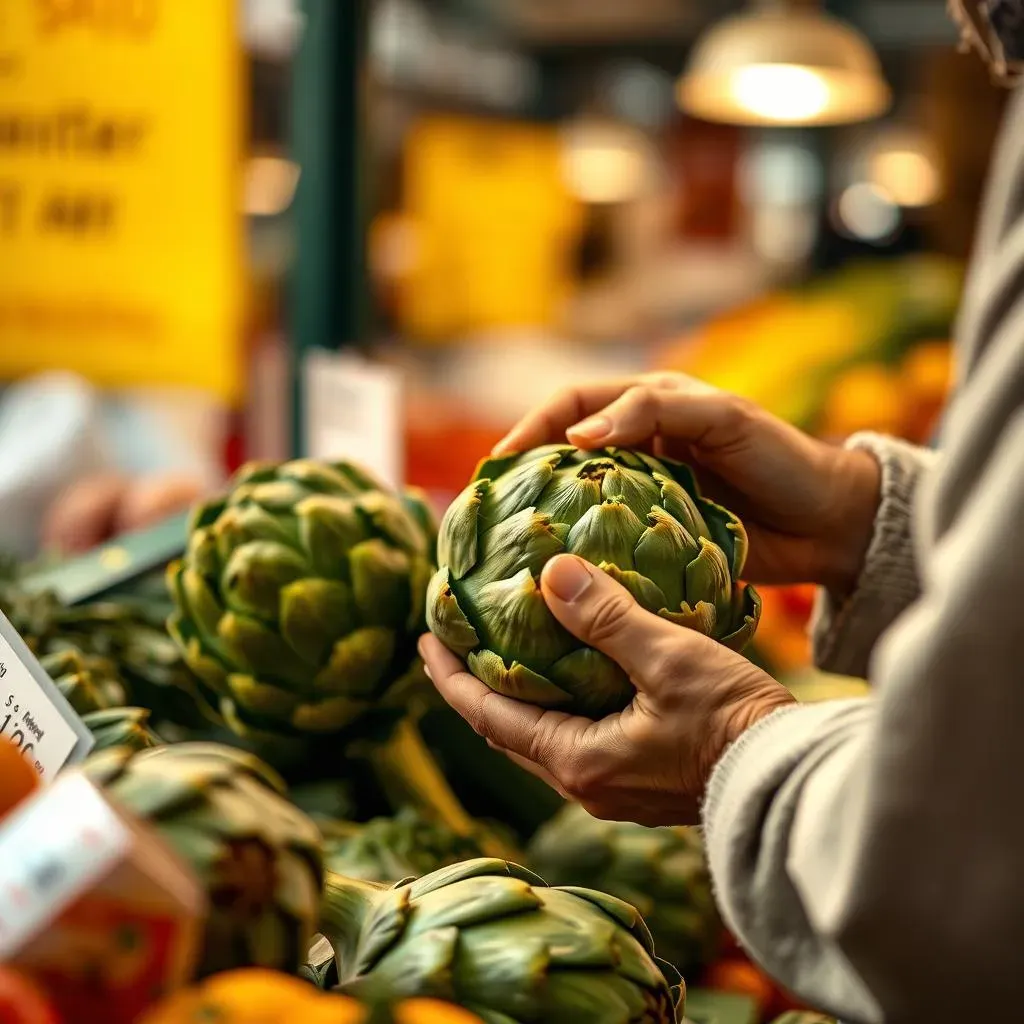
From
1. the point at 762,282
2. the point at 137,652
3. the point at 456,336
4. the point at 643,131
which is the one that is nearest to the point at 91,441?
the point at 137,652

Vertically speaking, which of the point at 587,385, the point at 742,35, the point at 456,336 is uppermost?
the point at 742,35

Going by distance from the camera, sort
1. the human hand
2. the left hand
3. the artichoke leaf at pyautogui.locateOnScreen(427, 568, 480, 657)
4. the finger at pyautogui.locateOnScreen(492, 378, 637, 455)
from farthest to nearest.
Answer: the human hand
the finger at pyautogui.locateOnScreen(492, 378, 637, 455)
the artichoke leaf at pyautogui.locateOnScreen(427, 568, 480, 657)
the left hand

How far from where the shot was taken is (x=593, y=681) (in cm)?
80

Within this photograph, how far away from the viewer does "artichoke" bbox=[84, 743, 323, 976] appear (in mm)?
596

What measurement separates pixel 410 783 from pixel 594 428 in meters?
0.42

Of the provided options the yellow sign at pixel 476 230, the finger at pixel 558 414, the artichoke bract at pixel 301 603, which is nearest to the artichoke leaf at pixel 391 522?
the artichoke bract at pixel 301 603

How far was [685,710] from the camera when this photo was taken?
29.7 inches

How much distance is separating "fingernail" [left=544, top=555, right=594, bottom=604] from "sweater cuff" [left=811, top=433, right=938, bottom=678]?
1.37 feet

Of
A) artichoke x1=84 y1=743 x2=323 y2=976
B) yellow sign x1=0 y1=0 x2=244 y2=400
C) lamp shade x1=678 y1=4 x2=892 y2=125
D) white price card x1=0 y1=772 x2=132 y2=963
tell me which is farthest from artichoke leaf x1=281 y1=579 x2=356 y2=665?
lamp shade x1=678 y1=4 x2=892 y2=125

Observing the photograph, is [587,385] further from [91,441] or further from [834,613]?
[91,441]

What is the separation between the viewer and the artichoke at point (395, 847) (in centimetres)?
102

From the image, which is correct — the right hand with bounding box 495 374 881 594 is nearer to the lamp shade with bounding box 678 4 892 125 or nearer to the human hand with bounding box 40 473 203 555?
the human hand with bounding box 40 473 203 555

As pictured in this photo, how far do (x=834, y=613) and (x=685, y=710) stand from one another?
44cm

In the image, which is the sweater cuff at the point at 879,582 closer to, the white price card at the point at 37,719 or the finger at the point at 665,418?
the finger at the point at 665,418
